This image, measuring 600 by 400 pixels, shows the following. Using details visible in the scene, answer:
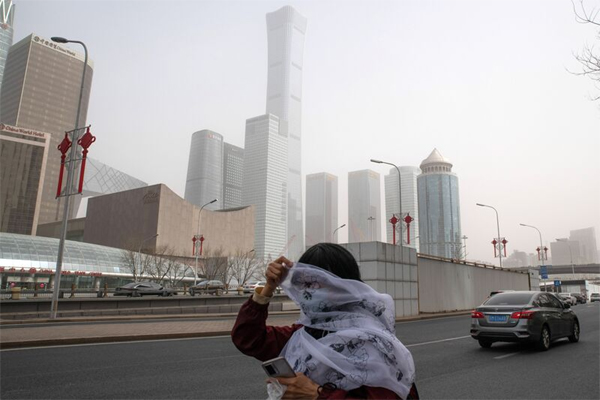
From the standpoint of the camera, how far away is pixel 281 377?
69.9 inches

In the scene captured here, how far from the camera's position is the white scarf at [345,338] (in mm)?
1734

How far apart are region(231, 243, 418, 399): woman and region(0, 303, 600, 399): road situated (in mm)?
4314

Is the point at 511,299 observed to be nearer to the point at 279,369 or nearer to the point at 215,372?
the point at 215,372

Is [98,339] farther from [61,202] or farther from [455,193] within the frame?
[61,202]

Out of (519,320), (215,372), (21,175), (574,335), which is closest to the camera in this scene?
(215,372)

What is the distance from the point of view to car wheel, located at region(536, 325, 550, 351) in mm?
10664

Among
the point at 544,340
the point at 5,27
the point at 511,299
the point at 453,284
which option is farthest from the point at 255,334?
the point at 5,27

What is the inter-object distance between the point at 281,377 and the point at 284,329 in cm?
67

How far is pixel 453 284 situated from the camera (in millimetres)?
28719

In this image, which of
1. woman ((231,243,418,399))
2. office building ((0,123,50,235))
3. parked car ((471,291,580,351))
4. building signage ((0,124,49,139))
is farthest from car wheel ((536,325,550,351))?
building signage ((0,124,49,139))

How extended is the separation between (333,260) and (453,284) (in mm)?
28867

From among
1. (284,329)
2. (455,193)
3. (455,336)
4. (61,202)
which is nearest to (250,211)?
(455,193)

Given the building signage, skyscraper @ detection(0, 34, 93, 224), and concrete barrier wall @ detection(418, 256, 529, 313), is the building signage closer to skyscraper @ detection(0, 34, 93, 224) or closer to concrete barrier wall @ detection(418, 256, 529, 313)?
skyscraper @ detection(0, 34, 93, 224)

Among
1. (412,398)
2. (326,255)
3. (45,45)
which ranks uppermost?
(45,45)
